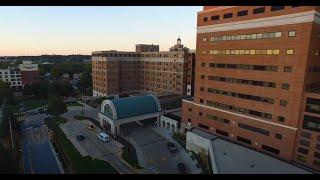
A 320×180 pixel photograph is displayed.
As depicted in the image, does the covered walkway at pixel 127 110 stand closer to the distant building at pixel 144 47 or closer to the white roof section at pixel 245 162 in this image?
the white roof section at pixel 245 162

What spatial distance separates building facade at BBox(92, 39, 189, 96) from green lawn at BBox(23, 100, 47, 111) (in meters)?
17.8

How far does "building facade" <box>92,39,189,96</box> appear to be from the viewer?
245 feet

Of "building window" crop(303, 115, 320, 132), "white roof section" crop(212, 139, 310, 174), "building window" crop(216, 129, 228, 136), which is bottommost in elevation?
"white roof section" crop(212, 139, 310, 174)

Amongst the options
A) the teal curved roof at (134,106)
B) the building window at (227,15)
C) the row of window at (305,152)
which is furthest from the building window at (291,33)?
the teal curved roof at (134,106)

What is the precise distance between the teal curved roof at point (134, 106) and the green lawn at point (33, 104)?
36.9m

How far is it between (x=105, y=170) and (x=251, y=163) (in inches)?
740

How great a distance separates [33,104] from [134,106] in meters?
43.9

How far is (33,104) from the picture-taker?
7744 centimetres

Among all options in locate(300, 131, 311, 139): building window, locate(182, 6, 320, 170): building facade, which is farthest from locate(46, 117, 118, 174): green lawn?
locate(300, 131, 311, 139): building window

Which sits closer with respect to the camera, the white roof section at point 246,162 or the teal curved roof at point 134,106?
the white roof section at point 246,162

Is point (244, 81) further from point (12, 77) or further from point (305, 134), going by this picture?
point (12, 77)

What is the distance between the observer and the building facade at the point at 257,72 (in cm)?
3034

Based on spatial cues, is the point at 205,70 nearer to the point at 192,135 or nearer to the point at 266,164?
the point at 192,135

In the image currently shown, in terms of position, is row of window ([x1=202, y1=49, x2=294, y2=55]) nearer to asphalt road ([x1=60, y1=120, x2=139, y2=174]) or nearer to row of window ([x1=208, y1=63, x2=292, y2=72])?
row of window ([x1=208, y1=63, x2=292, y2=72])
